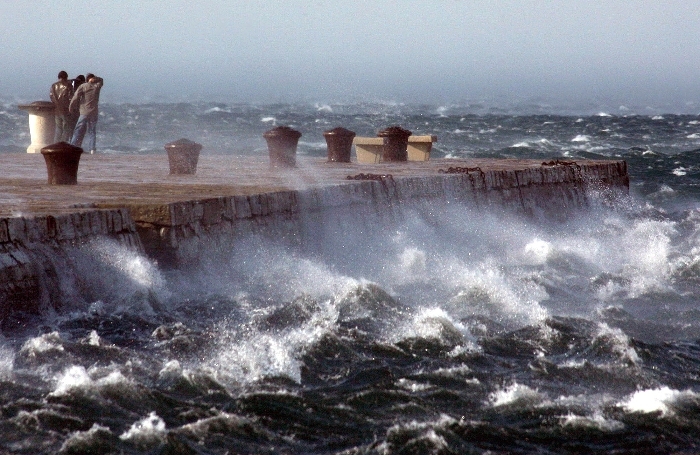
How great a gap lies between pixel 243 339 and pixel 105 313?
1.23 m

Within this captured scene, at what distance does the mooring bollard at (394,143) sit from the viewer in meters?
16.5

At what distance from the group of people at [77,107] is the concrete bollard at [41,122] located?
0.67 feet

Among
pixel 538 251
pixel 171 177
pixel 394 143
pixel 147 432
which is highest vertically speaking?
pixel 171 177

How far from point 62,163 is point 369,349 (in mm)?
4620

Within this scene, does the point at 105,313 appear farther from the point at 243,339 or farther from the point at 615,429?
the point at 615,429

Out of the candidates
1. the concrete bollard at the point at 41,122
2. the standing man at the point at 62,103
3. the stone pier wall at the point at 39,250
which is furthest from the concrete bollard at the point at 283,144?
the stone pier wall at the point at 39,250

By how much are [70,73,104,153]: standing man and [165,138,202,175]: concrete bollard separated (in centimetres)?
475

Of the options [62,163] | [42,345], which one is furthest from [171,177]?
[42,345]

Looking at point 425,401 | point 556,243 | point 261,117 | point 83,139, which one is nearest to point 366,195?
point 556,243

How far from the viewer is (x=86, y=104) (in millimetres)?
16812

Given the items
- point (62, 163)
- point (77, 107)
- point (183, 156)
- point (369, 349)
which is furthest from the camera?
point (77, 107)

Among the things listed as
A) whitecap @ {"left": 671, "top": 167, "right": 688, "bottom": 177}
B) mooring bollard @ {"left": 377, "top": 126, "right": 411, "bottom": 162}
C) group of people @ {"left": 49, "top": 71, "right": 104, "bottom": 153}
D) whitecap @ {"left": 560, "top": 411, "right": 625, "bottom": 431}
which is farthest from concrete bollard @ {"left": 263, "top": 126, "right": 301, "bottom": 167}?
whitecap @ {"left": 671, "top": 167, "right": 688, "bottom": 177}

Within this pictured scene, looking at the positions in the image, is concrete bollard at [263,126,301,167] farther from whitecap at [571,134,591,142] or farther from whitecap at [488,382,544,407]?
whitecap at [571,134,591,142]

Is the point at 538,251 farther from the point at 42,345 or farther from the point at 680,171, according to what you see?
the point at 680,171
